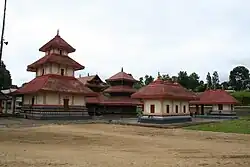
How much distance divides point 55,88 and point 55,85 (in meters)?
0.72

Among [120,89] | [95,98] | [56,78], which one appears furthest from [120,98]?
[56,78]

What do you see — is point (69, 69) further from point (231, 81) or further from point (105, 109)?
point (231, 81)

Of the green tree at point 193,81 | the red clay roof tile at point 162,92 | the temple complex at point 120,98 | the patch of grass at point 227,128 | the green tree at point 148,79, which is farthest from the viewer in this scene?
the green tree at point 148,79

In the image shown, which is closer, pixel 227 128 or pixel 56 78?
pixel 227 128

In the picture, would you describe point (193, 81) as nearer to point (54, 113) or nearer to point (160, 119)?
point (160, 119)

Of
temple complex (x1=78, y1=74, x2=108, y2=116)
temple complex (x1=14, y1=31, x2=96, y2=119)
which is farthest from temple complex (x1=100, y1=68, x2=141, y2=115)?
temple complex (x1=14, y1=31, x2=96, y2=119)

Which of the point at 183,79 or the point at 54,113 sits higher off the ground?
the point at 183,79

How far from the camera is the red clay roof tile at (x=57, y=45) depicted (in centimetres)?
3686

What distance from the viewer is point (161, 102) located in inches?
1188

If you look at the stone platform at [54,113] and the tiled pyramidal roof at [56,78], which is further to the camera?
the tiled pyramidal roof at [56,78]

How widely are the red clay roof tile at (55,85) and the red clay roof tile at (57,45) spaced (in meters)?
3.68

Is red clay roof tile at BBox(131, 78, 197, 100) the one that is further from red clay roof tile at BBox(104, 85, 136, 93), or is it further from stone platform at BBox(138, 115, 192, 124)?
red clay roof tile at BBox(104, 85, 136, 93)

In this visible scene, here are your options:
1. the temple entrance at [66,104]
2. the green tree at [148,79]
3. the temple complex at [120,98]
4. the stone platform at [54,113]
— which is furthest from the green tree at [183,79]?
the temple entrance at [66,104]

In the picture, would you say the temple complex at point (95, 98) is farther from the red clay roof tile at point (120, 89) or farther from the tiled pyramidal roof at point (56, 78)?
the tiled pyramidal roof at point (56, 78)
